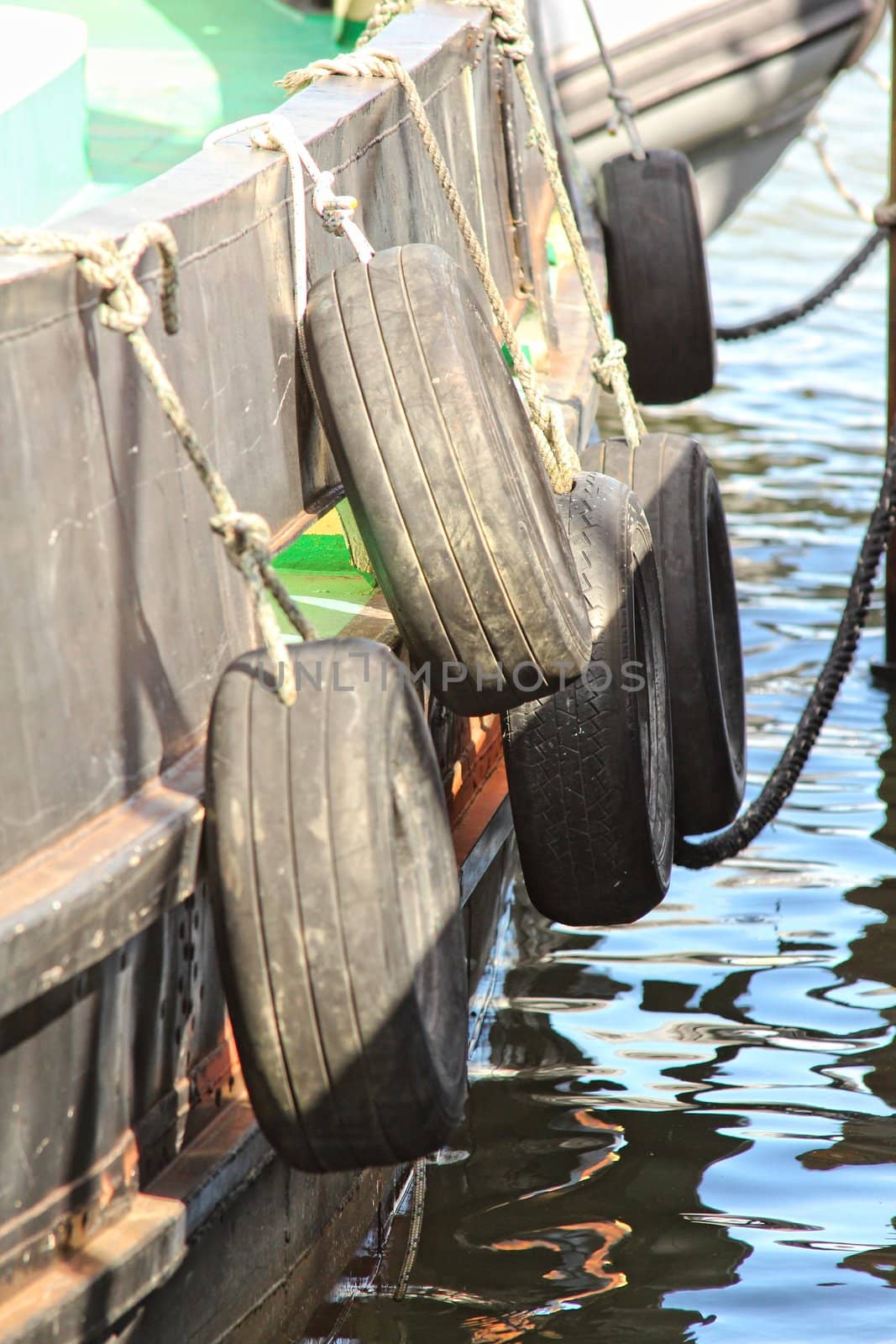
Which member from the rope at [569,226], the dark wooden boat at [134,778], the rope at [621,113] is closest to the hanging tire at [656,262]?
the rope at [621,113]

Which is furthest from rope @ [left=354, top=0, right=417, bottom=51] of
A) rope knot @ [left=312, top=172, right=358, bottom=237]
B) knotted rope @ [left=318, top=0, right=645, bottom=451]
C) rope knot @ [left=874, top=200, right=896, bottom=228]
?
rope knot @ [left=874, top=200, right=896, bottom=228]

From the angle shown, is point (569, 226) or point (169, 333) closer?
point (169, 333)

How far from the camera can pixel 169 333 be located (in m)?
2.20

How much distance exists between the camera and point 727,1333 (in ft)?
9.70

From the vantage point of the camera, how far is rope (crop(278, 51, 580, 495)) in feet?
10.2

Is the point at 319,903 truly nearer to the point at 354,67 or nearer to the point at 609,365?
the point at 354,67

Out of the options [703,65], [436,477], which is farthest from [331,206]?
[703,65]

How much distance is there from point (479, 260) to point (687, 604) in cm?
88

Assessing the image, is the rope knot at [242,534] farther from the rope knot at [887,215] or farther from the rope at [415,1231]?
the rope knot at [887,215]

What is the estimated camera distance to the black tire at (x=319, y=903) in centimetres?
210

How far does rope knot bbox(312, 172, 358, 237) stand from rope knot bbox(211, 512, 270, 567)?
740 mm

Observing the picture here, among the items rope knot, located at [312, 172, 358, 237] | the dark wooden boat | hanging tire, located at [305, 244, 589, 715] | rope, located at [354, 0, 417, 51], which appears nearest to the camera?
the dark wooden boat

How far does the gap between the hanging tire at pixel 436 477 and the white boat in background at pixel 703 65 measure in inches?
169

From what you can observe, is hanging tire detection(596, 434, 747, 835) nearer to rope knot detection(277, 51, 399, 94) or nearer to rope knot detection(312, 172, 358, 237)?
rope knot detection(277, 51, 399, 94)
